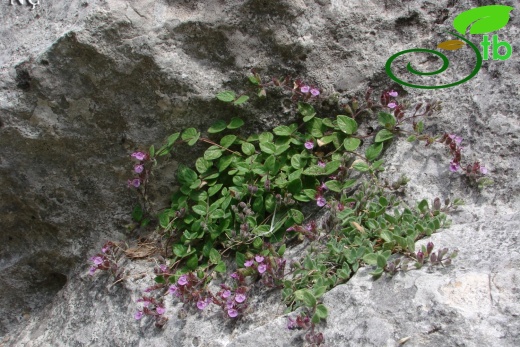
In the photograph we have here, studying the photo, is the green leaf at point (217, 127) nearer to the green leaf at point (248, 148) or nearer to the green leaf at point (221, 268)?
the green leaf at point (248, 148)

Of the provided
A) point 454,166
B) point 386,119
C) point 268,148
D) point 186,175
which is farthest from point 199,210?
point 454,166

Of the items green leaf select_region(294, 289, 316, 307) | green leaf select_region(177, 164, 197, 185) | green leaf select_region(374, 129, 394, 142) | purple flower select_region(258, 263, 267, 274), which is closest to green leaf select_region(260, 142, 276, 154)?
green leaf select_region(177, 164, 197, 185)

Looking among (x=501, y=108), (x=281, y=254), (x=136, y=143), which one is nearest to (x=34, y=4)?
(x=136, y=143)

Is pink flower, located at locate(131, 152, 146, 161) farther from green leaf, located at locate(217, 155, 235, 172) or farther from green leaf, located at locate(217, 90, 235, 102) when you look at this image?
green leaf, located at locate(217, 90, 235, 102)

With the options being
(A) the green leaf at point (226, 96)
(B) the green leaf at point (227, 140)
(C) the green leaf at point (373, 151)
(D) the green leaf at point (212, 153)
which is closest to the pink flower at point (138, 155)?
(D) the green leaf at point (212, 153)

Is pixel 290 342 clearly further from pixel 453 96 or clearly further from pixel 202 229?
pixel 453 96

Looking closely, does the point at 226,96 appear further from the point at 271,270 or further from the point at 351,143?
the point at 271,270
